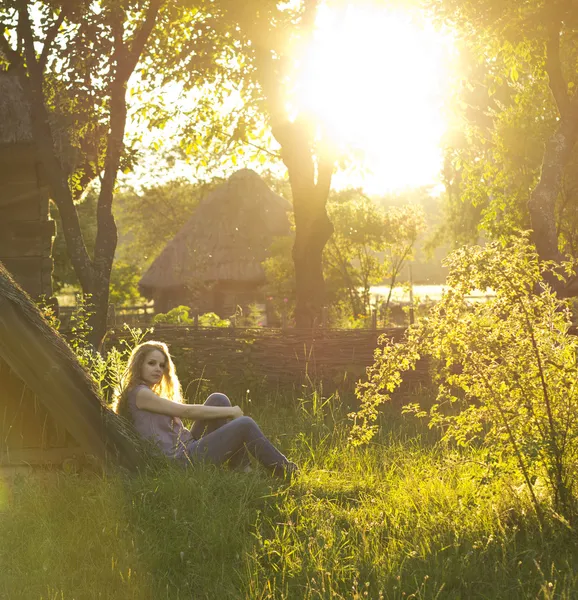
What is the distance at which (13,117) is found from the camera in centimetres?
1215

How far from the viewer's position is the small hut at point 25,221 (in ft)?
42.5

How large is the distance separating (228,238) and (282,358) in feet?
69.9

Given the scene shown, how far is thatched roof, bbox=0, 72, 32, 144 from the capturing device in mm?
12023

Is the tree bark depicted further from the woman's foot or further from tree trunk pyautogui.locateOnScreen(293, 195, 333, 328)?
the woman's foot

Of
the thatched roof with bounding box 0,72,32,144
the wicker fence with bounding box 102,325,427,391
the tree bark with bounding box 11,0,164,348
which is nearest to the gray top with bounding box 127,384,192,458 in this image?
the tree bark with bounding box 11,0,164,348

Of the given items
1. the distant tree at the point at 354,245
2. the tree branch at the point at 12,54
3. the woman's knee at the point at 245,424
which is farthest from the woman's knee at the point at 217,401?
the distant tree at the point at 354,245

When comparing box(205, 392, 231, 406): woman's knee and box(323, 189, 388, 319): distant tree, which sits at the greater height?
box(323, 189, 388, 319): distant tree

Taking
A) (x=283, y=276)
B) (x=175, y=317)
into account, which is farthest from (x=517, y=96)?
(x=283, y=276)

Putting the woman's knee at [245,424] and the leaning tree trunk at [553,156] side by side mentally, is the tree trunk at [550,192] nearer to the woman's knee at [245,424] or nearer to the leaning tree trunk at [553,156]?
the leaning tree trunk at [553,156]

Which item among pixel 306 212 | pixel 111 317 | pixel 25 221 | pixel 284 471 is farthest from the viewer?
pixel 306 212

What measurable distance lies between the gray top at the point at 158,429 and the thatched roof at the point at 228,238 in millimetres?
24803

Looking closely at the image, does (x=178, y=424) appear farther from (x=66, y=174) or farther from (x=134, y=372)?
(x=66, y=174)

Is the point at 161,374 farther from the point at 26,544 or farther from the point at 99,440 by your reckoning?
the point at 26,544

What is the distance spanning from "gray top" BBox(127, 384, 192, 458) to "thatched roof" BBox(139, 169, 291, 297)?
24803 mm
